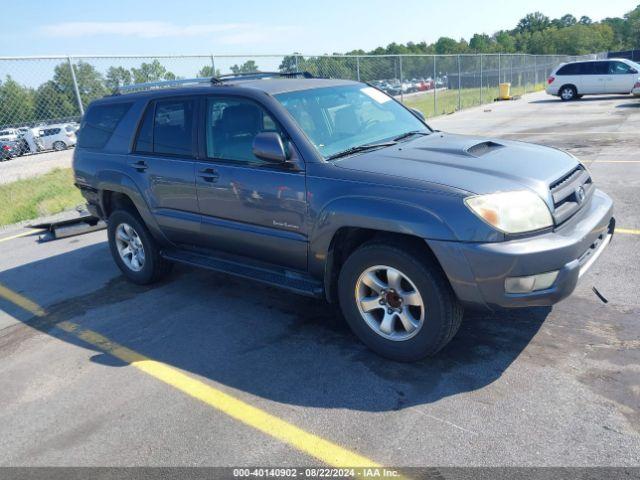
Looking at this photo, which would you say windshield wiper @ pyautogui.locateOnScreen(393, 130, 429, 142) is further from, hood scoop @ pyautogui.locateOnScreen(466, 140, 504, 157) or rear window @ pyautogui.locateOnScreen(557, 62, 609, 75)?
rear window @ pyautogui.locateOnScreen(557, 62, 609, 75)

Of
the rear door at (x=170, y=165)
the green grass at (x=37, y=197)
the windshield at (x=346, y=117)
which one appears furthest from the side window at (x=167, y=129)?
the green grass at (x=37, y=197)

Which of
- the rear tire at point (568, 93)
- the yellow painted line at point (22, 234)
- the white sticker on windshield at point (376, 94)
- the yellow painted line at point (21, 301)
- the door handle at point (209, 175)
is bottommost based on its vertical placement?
the yellow painted line at point (22, 234)

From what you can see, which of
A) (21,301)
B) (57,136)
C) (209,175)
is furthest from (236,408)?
(57,136)

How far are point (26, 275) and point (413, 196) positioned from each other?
497 cm

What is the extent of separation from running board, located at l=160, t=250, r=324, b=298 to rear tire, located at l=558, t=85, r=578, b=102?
23.9 metres

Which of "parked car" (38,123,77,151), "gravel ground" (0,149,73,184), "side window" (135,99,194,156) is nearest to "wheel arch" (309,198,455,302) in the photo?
"side window" (135,99,194,156)

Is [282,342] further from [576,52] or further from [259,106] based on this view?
[576,52]

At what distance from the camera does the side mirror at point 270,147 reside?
3662 mm

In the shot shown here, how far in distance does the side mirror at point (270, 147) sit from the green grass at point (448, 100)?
1829 cm

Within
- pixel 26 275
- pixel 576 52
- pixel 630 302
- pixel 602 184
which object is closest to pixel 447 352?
pixel 630 302

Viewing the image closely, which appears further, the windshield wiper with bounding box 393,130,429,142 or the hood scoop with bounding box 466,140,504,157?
the windshield wiper with bounding box 393,130,429,142

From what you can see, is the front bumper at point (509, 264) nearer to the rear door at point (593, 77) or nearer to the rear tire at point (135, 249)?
the rear tire at point (135, 249)

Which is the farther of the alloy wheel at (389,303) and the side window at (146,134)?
the side window at (146,134)

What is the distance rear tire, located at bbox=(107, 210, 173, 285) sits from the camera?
518 cm
